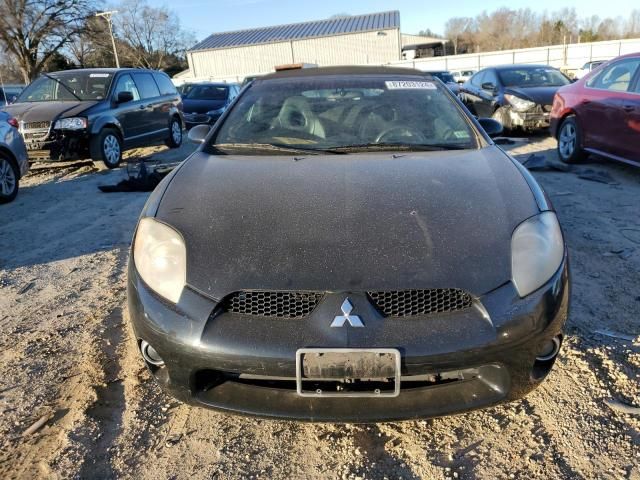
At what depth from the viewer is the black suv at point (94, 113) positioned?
7520 mm

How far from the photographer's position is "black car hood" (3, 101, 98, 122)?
755cm

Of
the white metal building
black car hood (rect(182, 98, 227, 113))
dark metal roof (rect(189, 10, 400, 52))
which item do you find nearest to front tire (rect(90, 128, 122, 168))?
black car hood (rect(182, 98, 227, 113))

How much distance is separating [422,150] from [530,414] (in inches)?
57.6

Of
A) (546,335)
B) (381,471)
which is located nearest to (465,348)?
(546,335)

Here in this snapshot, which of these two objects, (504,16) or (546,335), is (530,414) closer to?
(546,335)

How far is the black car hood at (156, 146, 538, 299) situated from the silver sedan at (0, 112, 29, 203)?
489 cm

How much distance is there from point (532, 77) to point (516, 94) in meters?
1.21

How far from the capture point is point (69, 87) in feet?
27.9

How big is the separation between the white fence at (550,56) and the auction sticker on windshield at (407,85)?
116 ft

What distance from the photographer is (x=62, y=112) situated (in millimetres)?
7660

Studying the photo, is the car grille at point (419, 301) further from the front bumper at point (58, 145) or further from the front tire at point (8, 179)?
the front bumper at point (58, 145)

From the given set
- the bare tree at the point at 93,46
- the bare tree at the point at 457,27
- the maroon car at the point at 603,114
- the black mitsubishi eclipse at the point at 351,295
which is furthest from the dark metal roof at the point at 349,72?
the bare tree at the point at 457,27

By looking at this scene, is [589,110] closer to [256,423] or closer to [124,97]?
[256,423]

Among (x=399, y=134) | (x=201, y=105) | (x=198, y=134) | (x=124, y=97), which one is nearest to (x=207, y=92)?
(x=201, y=105)
